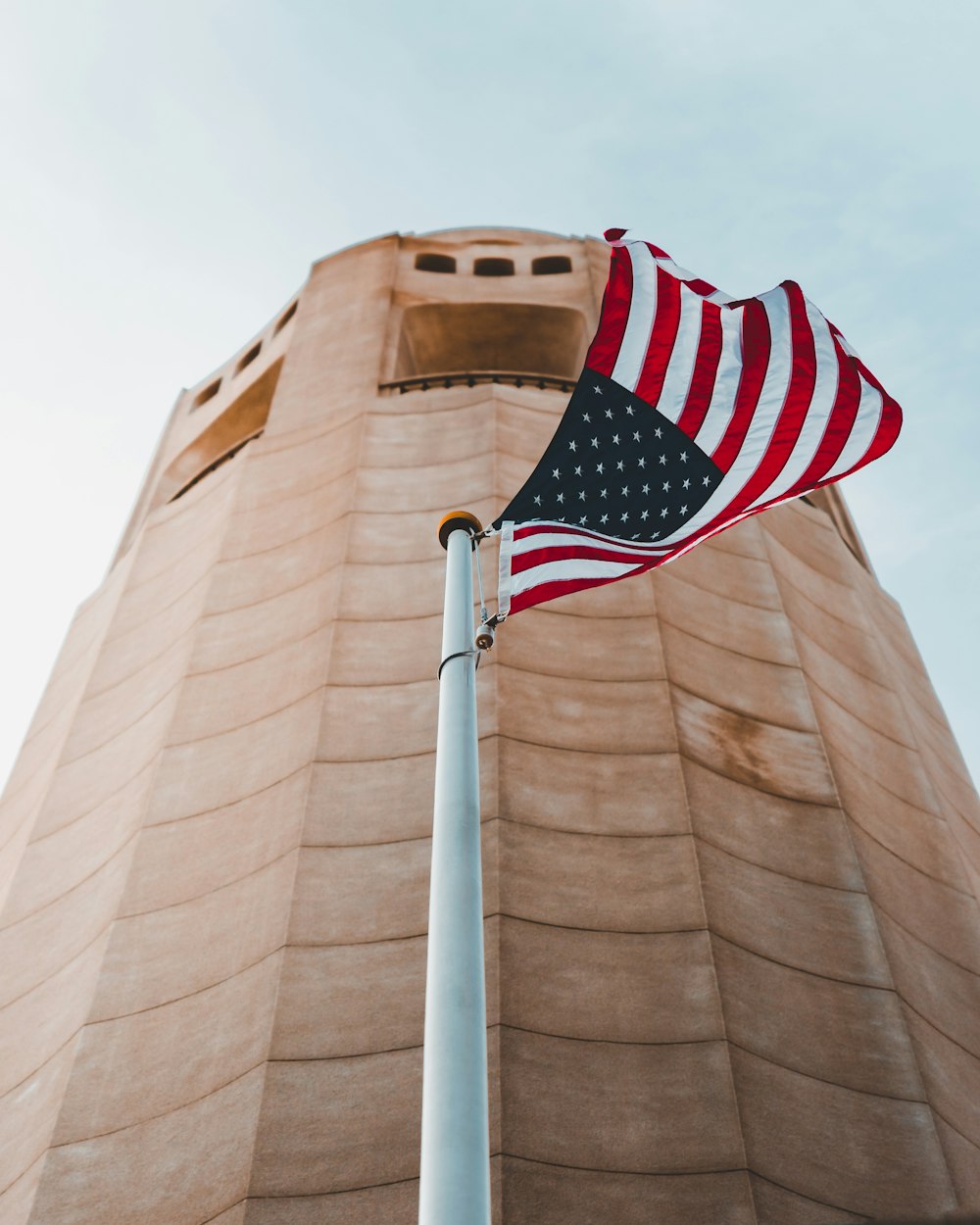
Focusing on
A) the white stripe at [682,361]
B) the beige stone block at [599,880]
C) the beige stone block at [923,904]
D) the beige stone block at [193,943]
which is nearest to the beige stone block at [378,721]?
the beige stone block at [193,943]

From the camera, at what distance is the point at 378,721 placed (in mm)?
13195

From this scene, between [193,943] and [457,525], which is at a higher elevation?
[457,525]

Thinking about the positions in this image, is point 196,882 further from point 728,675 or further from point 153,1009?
point 728,675

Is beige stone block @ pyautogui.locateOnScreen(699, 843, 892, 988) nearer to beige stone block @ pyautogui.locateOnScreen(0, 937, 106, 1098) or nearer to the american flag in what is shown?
the american flag

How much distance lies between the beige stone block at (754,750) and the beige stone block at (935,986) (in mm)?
1627

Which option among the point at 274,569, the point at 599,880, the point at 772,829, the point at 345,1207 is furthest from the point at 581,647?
the point at 345,1207

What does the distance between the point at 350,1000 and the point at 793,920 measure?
13.5 feet

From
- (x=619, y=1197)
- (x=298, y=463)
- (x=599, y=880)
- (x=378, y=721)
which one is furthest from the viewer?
(x=298, y=463)

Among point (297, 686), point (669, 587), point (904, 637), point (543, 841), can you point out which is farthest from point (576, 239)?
point (543, 841)

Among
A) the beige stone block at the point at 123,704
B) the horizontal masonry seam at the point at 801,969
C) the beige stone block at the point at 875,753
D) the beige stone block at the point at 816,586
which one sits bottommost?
the horizontal masonry seam at the point at 801,969

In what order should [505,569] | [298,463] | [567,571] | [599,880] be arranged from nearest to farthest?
[505,569] < [567,571] < [599,880] < [298,463]

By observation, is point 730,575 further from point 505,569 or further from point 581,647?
point 505,569

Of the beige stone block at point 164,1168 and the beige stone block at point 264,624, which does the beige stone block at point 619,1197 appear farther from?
the beige stone block at point 264,624

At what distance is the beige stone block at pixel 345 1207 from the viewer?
870 cm
